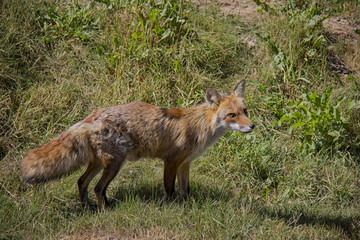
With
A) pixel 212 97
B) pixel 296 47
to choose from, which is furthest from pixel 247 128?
pixel 296 47

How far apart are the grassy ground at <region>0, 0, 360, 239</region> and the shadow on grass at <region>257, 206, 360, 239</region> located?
0.02 m

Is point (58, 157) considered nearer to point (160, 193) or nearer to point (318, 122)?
point (160, 193)

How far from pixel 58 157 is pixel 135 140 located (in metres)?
1.11

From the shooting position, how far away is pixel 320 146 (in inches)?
292

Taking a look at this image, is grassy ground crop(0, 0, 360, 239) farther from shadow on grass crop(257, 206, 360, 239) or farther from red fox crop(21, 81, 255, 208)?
red fox crop(21, 81, 255, 208)

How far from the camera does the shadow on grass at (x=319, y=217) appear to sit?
5.99 meters

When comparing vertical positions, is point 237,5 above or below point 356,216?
above

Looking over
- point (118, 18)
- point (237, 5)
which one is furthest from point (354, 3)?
point (118, 18)

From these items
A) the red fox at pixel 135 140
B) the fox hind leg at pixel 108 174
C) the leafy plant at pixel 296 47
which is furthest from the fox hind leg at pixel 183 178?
the leafy plant at pixel 296 47

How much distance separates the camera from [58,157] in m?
5.62

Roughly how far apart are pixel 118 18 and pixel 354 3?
5819mm

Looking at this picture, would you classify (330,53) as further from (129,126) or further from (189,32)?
(129,126)

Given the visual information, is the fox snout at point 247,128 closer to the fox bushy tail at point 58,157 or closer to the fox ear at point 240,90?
the fox ear at point 240,90

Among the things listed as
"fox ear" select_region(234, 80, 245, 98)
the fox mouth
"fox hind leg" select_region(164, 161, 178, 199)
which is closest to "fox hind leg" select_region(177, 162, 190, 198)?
"fox hind leg" select_region(164, 161, 178, 199)
